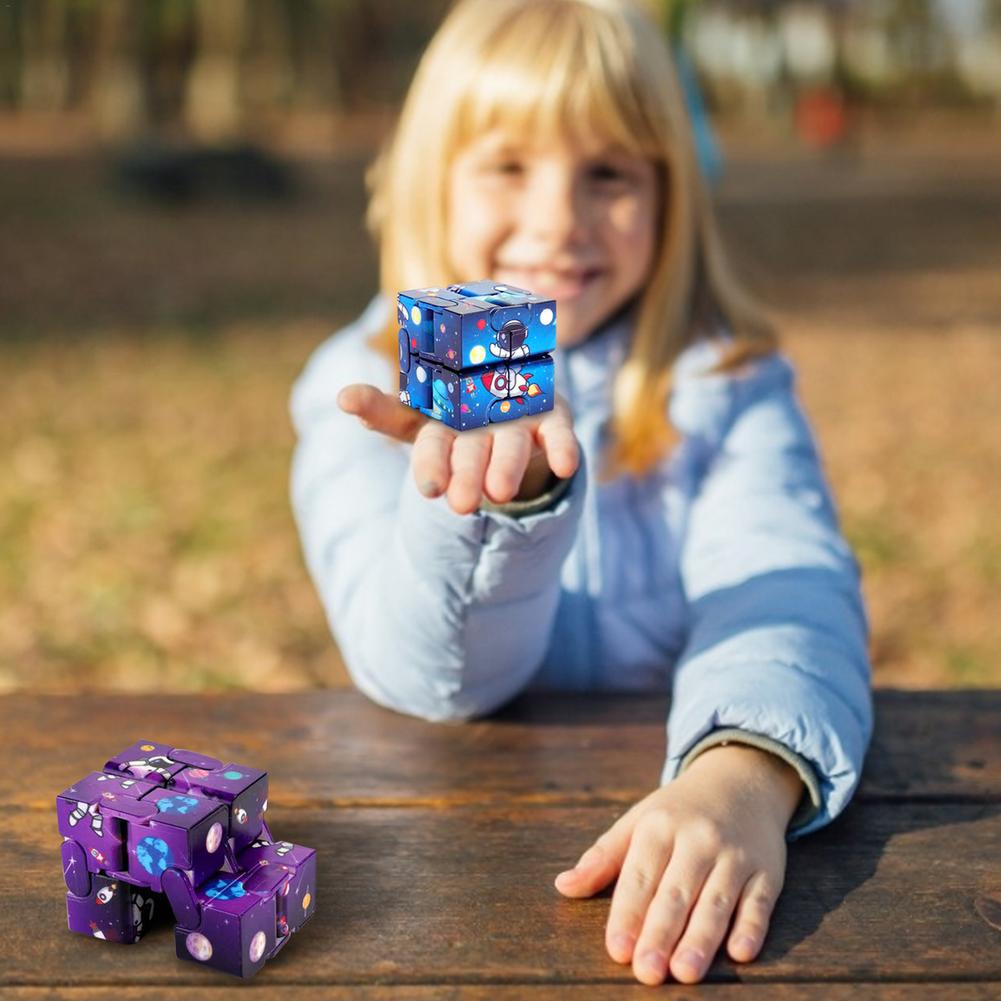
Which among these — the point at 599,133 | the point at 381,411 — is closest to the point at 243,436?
the point at 599,133

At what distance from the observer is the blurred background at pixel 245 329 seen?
4766mm

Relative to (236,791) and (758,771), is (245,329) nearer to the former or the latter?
(758,771)

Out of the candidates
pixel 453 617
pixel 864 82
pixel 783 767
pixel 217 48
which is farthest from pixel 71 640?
Result: pixel 864 82

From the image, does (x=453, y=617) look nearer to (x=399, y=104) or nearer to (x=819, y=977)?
(x=819, y=977)

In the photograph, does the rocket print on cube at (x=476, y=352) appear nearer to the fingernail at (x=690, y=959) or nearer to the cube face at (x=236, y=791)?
the cube face at (x=236, y=791)

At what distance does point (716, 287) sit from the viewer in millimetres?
2662

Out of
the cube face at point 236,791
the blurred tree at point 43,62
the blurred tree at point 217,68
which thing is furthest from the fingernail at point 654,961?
the blurred tree at point 43,62

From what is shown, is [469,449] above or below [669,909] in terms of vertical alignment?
above

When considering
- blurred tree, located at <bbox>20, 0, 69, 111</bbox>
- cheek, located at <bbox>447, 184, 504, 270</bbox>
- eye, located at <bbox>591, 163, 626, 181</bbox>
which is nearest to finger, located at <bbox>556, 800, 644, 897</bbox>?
cheek, located at <bbox>447, 184, 504, 270</bbox>

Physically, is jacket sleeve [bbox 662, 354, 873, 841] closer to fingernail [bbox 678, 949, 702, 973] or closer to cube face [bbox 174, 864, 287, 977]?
fingernail [bbox 678, 949, 702, 973]

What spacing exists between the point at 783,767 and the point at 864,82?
96.3ft

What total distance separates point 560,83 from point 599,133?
0.38ft

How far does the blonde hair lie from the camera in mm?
2291

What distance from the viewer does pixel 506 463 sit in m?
1.40
